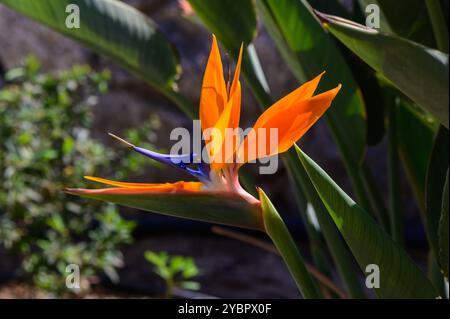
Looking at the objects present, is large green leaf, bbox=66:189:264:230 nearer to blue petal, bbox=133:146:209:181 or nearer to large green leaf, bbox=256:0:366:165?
blue petal, bbox=133:146:209:181

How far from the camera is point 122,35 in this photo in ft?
3.86

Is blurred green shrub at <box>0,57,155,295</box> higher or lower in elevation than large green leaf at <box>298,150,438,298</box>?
higher

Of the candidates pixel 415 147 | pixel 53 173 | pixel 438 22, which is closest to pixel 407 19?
pixel 438 22

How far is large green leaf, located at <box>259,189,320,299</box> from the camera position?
741 mm

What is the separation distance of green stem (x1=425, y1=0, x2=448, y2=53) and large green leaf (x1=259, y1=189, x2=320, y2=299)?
356 millimetres

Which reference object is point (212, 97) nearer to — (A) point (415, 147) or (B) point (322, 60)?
(B) point (322, 60)

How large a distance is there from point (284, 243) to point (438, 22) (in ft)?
1.24

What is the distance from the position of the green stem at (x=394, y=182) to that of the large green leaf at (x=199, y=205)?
1.86 ft

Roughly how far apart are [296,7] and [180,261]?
715 mm

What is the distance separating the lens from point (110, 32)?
1.17 meters

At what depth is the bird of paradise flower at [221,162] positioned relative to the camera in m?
0.69

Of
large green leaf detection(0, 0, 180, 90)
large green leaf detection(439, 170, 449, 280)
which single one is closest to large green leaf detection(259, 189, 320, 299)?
large green leaf detection(439, 170, 449, 280)

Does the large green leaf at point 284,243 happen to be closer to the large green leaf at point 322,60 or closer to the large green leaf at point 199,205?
the large green leaf at point 199,205
